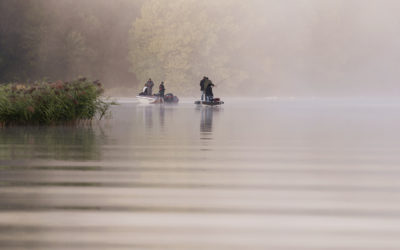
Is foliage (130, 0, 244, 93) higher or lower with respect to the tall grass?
higher

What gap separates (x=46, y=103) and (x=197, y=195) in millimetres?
12096

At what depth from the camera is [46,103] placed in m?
18.6

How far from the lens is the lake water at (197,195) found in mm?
5234

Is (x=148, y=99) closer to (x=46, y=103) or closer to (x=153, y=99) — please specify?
(x=153, y=99)

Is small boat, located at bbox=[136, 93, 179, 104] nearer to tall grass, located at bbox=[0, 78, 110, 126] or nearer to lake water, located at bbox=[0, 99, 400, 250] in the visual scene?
tall grass, located at bbox=[0, 78, 110, 126]

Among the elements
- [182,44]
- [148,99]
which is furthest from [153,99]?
[182,44]

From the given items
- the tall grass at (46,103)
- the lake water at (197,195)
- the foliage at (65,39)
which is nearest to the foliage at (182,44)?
the foliage at (65,39)

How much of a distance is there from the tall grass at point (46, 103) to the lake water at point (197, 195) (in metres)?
4.77

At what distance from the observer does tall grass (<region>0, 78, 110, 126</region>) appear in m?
18.2

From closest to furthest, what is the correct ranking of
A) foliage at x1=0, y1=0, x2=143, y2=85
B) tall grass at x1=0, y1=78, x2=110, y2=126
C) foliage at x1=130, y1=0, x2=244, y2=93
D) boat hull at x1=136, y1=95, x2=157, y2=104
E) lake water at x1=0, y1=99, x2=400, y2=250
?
lake water at x1=0, y1=99, x2=400, y2=250 < tall grass at x1=0, y1=78, x2=110, y2=126 < boat hull at x1=136, y1=95, x2=157, y2=104 < foliage at x1=0, y1=0, x2=143, y2=85 < foliage at x1=130, y1=0, x2=244, y2=93

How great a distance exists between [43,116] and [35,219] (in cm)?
1312

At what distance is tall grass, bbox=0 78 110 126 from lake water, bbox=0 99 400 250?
4.77m

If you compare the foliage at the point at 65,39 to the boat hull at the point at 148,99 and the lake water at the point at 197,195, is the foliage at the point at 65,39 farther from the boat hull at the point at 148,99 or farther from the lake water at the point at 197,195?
the lake water at the point at 197,195

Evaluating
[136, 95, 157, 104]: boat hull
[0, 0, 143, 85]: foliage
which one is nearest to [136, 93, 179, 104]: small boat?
[136, 95, 157, 104]: boat hull
